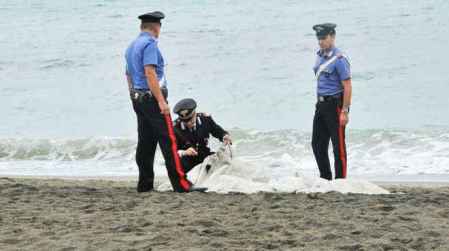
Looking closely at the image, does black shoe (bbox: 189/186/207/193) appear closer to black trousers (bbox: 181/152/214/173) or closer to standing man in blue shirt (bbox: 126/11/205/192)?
standing man in blue shirt (bbox: 126/11/205/192)

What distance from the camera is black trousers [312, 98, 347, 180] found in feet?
25.3

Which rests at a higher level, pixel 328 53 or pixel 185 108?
pixel 328 53

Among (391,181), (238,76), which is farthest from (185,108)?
(238,76)

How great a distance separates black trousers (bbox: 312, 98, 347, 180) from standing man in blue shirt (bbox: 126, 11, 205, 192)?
1248mm

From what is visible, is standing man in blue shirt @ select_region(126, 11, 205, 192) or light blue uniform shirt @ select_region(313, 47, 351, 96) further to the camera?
light blue uniform shirt @ select_region(313, 47, 351, 96)

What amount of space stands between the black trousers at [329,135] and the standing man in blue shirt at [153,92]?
1248 mm

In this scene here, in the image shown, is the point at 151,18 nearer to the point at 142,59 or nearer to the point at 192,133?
the point at 142,59

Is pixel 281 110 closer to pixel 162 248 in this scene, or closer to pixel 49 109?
pixel 49 109

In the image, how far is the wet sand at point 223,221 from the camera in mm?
5066

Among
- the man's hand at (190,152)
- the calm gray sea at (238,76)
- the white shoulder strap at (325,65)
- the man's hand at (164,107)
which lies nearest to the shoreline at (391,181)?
the calm gray sea at (238,76)

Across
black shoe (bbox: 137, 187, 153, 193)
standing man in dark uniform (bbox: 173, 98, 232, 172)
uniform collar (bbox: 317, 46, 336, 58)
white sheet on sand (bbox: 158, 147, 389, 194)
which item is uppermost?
uniform collar (bbox: 317, 46, 336, 58)

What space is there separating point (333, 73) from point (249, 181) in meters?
1.19

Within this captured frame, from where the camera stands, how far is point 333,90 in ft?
25.4

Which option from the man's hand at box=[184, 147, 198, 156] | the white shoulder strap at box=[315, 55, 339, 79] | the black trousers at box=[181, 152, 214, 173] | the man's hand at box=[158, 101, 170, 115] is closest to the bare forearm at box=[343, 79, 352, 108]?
the white shoulder strap at box=[315, 55, 339, 79]
